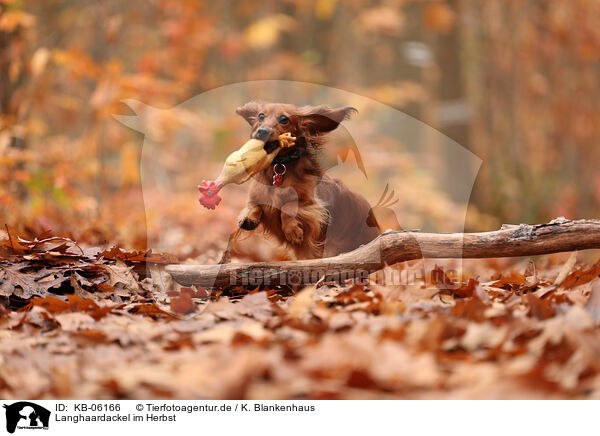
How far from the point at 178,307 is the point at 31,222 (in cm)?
288

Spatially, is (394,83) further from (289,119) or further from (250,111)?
(289,119)

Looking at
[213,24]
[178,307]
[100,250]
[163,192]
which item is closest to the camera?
[178,307]

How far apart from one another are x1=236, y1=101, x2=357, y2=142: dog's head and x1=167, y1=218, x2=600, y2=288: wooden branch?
27.9 inches

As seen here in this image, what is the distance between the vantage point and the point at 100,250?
132 inches

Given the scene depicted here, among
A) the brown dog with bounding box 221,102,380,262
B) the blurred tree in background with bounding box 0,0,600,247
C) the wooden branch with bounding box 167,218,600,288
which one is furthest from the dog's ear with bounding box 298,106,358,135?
the blurred tree in background with bounding box 0,0,600,247

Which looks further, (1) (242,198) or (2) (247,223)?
(1) (242,198)

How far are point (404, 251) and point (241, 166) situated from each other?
970 millimetres

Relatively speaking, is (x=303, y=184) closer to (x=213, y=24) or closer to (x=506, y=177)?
(x=506, y=177)

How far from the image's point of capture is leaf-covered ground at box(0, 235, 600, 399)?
1.62m

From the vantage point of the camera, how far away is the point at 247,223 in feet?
10.5

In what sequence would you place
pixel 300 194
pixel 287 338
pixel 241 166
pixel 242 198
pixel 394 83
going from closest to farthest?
pixel 287 338
pixel 241 166
pixel 300 194
pixel 242 198
pixel 394 83

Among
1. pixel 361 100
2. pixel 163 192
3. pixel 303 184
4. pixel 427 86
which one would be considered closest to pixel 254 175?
pixel 303 184
